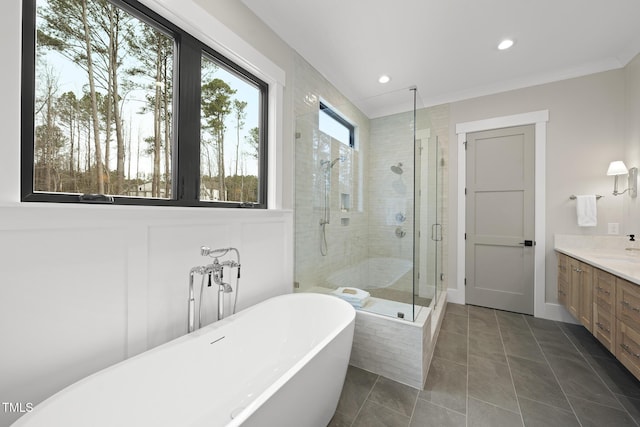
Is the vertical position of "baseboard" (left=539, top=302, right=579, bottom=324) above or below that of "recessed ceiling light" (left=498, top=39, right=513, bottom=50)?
A: below

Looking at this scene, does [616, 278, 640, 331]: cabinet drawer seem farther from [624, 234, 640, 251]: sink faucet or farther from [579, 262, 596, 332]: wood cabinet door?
[624, 234, 640, 251]: sink faucet

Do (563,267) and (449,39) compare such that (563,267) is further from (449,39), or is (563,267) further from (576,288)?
(449,39)

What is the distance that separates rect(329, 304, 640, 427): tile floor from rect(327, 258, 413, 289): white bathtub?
726 millimetres

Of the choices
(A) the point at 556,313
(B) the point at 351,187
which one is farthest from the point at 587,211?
(B) the point at 351,187

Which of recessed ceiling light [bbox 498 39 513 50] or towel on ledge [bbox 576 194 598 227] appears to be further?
towel on ledge [bbox 576 194 598 227]

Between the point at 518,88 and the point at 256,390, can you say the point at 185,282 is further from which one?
the point at 518,88

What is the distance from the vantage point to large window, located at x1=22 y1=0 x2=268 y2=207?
3.59 feet

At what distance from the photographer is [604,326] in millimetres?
1905

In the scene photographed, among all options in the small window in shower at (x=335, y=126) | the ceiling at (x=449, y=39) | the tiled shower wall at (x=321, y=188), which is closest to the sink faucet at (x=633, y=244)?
the ceiling at (x=449, y=39)

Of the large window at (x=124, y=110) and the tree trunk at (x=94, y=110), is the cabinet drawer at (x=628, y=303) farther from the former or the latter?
the tree trunk at (x=94, y=110)

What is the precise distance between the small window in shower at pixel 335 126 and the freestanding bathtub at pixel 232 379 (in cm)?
173

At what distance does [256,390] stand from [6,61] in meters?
1.85

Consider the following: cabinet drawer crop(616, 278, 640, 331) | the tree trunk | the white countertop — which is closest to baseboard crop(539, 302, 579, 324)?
the white countertop

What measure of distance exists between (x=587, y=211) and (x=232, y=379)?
12.1ft
